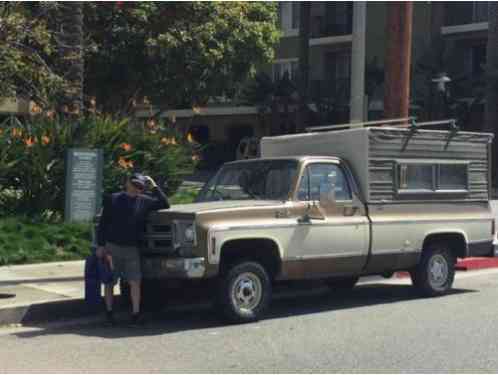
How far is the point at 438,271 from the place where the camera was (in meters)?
11.2

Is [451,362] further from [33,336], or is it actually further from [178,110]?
[178,110]

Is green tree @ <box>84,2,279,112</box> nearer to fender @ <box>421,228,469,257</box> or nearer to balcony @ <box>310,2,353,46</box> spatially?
fender @ <box>421,228,469,257</box>

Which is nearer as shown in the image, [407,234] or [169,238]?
[169,238]

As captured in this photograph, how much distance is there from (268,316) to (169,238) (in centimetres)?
165

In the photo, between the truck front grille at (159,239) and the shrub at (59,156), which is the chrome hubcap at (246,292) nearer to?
the truck front grille at (159,239)

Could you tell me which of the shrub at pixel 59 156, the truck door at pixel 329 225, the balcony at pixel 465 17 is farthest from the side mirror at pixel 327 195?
the balcony at pixel 465 17

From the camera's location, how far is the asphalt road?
7234 millimetres

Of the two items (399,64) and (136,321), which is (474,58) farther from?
(136,321)

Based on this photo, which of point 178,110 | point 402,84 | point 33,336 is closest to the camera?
point 33,336

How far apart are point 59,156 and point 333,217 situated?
22.0 ft

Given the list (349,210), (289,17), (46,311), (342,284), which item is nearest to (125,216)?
(46,311)

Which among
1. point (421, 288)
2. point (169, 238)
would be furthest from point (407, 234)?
point (169, 238)

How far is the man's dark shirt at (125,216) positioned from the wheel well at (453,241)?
3.81 metres

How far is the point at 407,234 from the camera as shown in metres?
10.6
